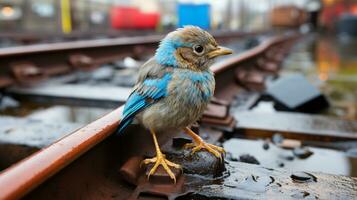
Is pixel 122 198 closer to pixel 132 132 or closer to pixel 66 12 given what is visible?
pixel 132 132

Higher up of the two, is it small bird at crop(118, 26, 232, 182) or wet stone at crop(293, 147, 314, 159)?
small bird at crop(118, 26, 232, 182)

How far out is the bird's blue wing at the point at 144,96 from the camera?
165 cm

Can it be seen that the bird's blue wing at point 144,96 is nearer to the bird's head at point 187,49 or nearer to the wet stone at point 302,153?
the bird's head at point 187,49

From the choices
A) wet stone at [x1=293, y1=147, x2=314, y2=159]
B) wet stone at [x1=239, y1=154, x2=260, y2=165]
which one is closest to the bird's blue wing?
wet stone at [x1=239, y1=154, x2=260, y2=165]

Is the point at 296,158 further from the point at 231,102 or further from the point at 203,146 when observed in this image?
the point at 231,102

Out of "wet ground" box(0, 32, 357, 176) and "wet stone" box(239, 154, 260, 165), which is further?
"wet ground" box(0, 32, 357, 176)

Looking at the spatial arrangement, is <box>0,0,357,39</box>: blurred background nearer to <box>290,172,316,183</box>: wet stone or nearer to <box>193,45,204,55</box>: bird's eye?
<box>193,45,204,55</box>: bird's eye

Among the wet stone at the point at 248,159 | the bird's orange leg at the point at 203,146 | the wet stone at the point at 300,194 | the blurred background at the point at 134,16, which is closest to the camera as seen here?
the wet stone at the point at 300,194

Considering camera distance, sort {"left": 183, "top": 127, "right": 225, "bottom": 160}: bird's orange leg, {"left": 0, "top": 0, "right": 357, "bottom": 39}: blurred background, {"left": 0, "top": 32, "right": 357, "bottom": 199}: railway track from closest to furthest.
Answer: {"left": 0, "top": 32, "right": 357, "bottom": 199}: railway track
{"left": 183, "top": 127, "right": 225, "bottom": 160}: bird's orange leg
{"left": 0, "top": 0, "right": 357, "bottom": 39}: blurred background

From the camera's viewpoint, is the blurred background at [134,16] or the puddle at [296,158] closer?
the puddle at [296,158]

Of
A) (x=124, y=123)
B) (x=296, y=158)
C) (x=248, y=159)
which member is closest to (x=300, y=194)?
(x=248, y=159)

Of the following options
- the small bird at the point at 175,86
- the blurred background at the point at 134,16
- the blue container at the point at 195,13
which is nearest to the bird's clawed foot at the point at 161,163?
the small bird at the point at 175,86

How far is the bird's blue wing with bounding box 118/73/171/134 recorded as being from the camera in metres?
1.65

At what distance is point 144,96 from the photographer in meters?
1.69
